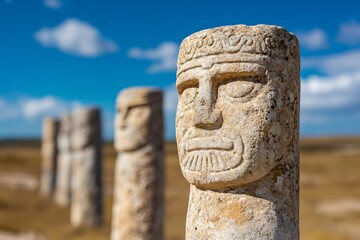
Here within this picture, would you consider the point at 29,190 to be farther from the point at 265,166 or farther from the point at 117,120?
the point at 265,166

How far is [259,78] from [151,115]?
5262 millimetres

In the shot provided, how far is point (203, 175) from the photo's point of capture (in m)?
4.56

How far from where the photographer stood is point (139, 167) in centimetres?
939

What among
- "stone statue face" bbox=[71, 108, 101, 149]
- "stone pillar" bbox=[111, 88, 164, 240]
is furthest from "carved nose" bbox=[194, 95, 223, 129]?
"stone statue face" bbox=[71, 108, 101, 149]

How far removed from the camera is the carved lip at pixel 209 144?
14.6 feet

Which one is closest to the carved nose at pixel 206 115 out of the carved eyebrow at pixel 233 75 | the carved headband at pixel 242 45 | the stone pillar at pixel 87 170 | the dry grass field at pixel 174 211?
the carved eyebrow at pixel 233 75

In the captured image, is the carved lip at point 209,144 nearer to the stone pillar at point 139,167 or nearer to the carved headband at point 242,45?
the carved headband at point 242,45

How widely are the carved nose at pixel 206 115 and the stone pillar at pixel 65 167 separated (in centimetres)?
1668

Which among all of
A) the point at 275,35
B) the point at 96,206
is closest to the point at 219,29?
the point at 275,35

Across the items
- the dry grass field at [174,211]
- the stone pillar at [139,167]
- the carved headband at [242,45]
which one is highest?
the carved headband at [242,45]

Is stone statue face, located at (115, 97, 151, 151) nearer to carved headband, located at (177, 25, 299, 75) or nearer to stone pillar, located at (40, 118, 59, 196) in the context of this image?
carved headband, located at (177, 25, 299, 75)

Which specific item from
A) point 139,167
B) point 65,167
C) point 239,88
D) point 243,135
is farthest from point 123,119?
point 65,167

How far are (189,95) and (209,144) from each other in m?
0.58

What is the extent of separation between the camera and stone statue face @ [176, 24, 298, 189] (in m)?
4.43
